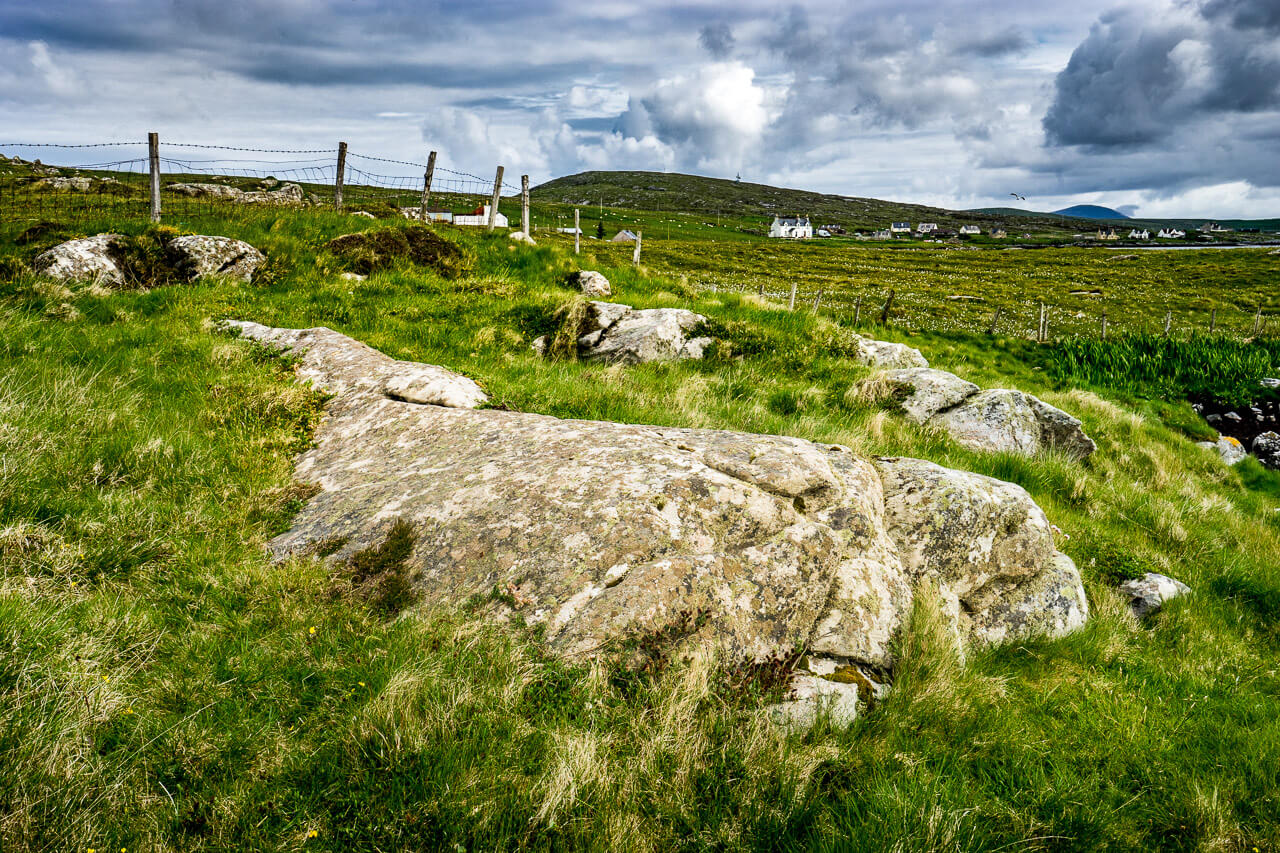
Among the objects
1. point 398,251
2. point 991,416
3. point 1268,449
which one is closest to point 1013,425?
point 991,416

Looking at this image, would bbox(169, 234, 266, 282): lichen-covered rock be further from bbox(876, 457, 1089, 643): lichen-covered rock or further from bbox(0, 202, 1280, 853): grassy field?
bbox(876, 457, 1089, 643): lichen-covered rock

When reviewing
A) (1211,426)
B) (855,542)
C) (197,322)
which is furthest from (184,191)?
(1211,426)

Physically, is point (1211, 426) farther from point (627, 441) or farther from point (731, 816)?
point (731, 816)

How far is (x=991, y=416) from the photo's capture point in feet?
37.7

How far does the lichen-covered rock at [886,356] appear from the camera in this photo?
1495cm

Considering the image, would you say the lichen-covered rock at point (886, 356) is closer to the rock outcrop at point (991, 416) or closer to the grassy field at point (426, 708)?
the rock outcrop at point (991, 416)

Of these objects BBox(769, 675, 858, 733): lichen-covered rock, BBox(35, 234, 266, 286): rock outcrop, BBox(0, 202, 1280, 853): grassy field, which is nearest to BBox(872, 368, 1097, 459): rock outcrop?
BBox(0, 202, 1280, 853): grassy field

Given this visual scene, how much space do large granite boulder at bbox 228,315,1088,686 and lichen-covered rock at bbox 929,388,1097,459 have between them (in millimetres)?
5999

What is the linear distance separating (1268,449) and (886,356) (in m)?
11.1

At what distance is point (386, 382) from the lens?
291 inches

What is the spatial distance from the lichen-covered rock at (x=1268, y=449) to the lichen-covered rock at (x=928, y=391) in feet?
37.3

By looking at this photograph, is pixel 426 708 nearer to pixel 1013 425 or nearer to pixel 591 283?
pixel 1013 425

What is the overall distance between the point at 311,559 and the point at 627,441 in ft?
8.58

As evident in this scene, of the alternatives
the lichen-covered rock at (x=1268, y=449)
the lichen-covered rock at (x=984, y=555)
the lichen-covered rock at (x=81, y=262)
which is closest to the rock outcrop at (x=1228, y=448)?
the lichen-covered rock at (x=1268, y=449)
